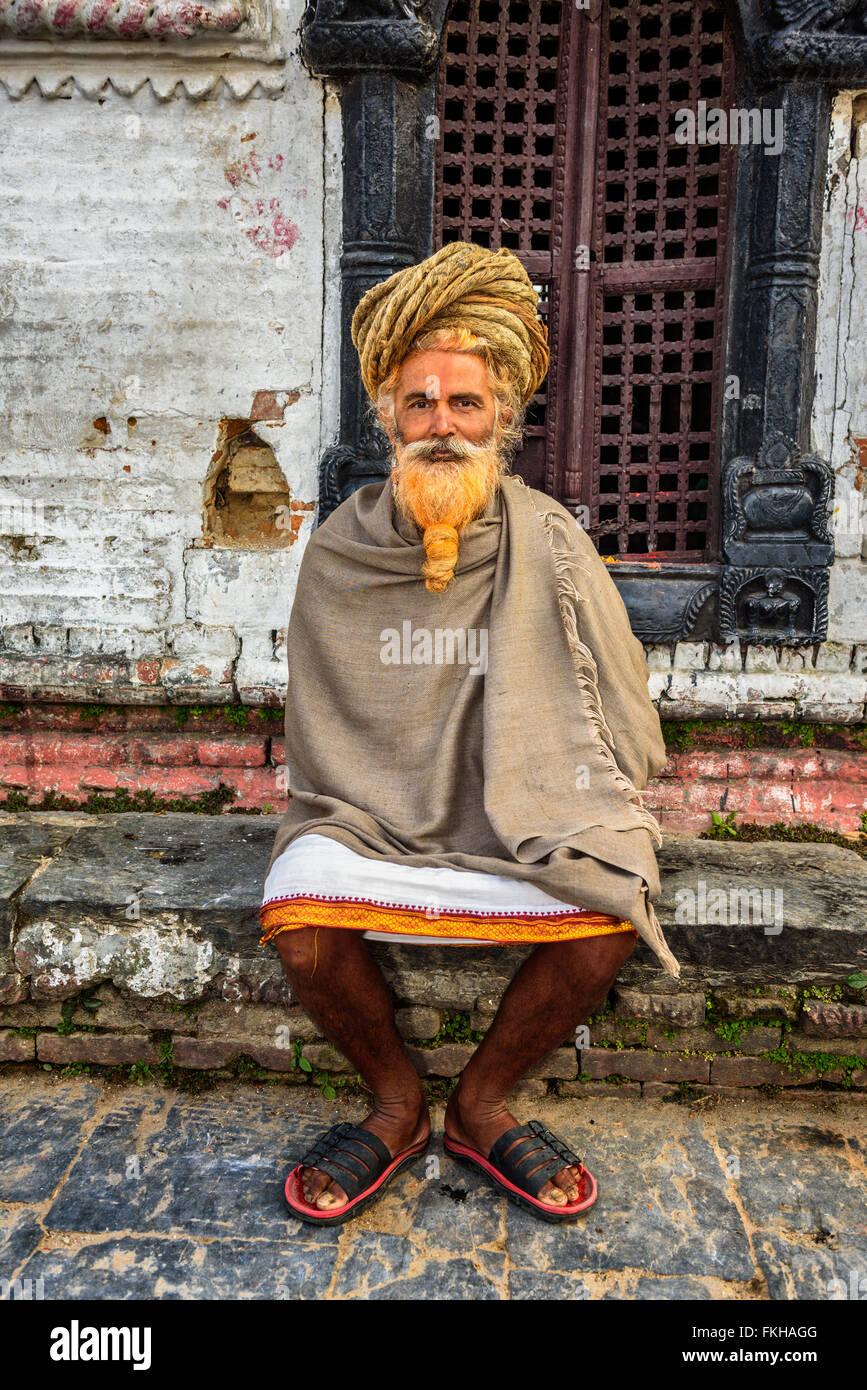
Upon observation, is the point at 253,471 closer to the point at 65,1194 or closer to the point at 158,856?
Result: the point at 158,856

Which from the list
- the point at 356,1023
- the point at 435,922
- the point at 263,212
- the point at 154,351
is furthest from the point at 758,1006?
the point at 263,212

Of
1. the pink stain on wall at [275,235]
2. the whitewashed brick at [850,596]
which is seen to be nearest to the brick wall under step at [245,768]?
the whitewashed brick at [850,596]

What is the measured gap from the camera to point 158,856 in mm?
3105

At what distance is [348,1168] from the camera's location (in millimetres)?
2191

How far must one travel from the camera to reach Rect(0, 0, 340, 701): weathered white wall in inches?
134

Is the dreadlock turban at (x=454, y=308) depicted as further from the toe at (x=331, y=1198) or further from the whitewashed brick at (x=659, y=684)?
the toe at (x=331, y=1198)

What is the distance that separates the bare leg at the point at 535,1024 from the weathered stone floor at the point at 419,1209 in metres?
0.12

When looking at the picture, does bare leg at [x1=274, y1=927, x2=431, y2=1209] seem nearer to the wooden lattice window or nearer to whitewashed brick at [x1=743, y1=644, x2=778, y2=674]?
whitewashed brick at [x1=743, y1=644, x2=778, y2=674]

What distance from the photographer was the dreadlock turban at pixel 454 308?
2447 mm

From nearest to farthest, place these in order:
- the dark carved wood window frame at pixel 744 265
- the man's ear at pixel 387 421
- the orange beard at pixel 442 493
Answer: the orange beard at pixel 442 493, the man's ear at pixel 387 421, the dark carved wood window frame at pixel 744 265

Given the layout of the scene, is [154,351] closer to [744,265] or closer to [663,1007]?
[744,265]

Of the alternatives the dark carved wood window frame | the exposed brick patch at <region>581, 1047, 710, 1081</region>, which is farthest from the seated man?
the dark carved wood window frame

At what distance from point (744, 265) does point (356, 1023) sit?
288cm

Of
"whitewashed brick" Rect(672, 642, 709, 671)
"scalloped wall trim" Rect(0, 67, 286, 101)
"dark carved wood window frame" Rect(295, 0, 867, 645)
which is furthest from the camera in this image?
"whitewashed brick" Rect(672, 642, 709, 671)
